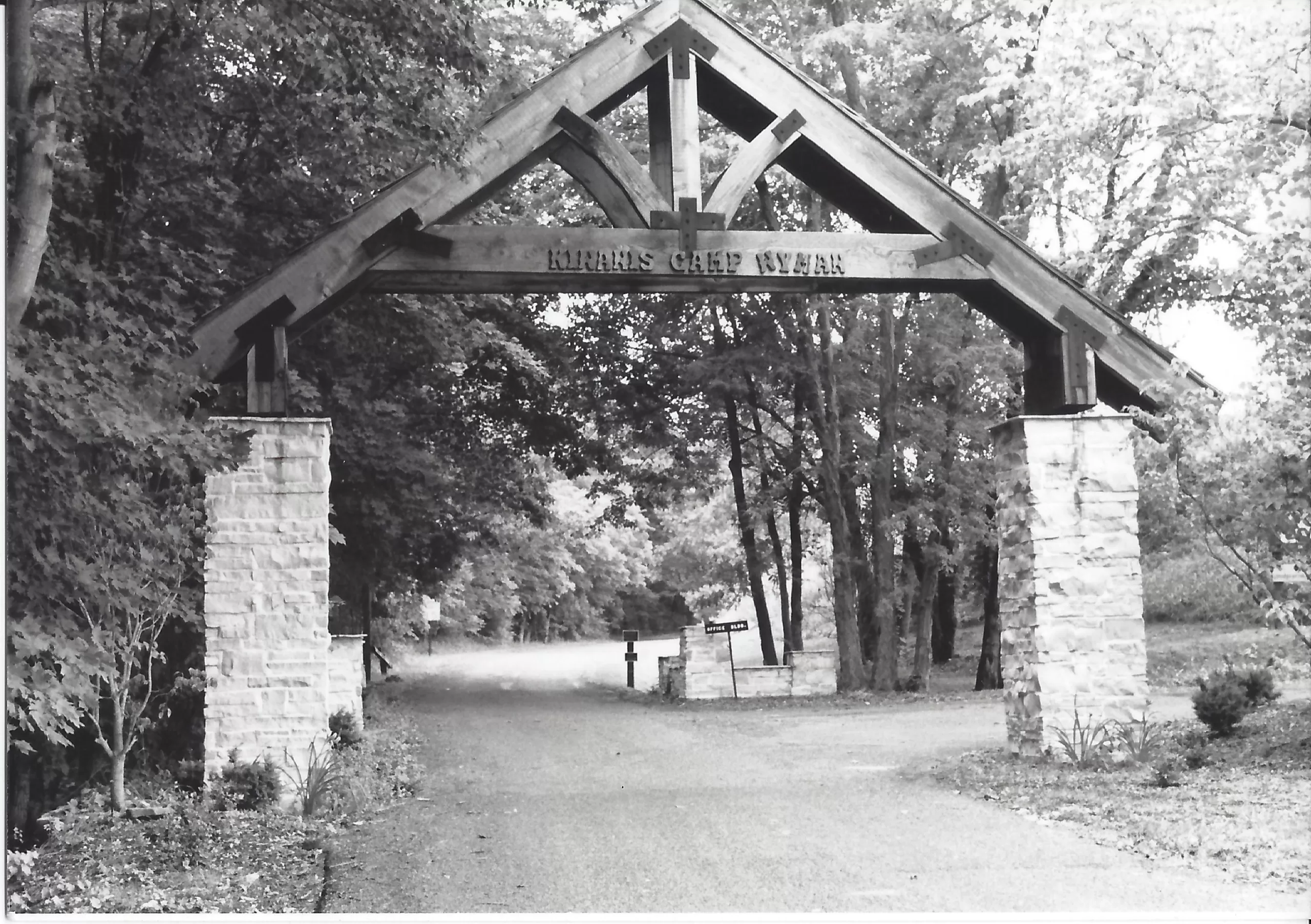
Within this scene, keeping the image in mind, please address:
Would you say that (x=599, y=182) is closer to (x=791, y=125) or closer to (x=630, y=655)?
(x=791, y=125)

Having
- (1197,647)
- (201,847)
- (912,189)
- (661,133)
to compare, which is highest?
(661,133)

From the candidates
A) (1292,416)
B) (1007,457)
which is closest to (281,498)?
(1007,457)

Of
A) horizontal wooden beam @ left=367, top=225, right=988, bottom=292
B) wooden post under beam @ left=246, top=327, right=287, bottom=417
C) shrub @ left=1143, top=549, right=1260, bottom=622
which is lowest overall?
shrub @ left=1143, top=549, right=1260, bottom=622

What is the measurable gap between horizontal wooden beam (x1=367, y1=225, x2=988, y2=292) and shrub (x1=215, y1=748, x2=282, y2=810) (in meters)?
2.96

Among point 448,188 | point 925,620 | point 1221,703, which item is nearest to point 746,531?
Result: point 925,620

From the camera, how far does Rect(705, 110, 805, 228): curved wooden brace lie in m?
7.72

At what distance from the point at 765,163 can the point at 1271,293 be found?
160 inches

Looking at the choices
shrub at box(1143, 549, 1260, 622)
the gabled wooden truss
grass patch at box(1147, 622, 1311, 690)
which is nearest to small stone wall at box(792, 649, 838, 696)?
grass patch at box(1147, 622, 1311, 690)

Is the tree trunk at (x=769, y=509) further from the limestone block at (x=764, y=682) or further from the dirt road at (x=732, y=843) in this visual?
the dirt road at (x=732, y=843)

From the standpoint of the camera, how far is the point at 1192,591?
1666cm

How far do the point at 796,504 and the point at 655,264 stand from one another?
11539mm

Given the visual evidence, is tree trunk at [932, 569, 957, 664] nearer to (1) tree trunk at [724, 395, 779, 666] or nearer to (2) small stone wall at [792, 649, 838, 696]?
(1) tree trunk at [724, 395, 779, 666]

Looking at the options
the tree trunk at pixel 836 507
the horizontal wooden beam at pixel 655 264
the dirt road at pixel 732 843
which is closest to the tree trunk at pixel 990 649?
the tree trunk at pixel 836 507

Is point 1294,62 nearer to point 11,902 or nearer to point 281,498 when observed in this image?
point 281,498
